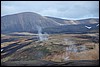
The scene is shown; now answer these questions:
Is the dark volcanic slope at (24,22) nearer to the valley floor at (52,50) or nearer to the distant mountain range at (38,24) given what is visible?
the distant mountain range at (38,24)

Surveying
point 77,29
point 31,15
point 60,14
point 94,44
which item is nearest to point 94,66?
point 94,44

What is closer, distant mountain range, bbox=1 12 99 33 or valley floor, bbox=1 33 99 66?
valley floor, bbox=1 33 99 66

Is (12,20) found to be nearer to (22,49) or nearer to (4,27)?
(4,27)

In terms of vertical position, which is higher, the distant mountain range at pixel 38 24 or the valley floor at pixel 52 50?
the distant mountain range at pixel 38 24

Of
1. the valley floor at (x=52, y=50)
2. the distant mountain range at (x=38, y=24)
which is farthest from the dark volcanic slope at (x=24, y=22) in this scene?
the valley floor at (x=52, y=50)

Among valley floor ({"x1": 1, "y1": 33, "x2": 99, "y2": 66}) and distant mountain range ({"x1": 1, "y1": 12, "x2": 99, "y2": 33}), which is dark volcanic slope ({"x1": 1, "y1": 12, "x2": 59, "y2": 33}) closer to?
distant mountain range ({"x1": 1, "y1": 12, "x2": 99, "y2": 33})

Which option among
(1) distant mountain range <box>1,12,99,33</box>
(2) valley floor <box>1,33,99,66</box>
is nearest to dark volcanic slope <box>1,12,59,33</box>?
(1) distant mountain range <box>1,12,99,33</box>

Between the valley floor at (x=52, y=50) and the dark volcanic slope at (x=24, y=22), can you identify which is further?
the dark volcanic slope at (x=24, y=22)
